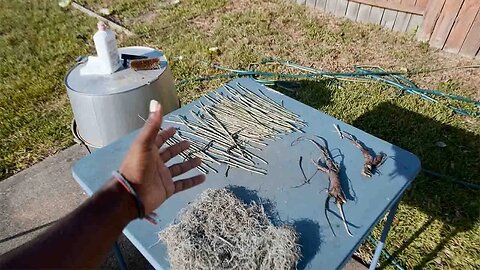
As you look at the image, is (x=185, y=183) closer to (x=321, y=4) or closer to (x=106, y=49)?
(x=106, y=49)

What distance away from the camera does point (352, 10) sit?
15.9ft

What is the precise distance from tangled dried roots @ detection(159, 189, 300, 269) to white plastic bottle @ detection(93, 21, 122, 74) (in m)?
1.25

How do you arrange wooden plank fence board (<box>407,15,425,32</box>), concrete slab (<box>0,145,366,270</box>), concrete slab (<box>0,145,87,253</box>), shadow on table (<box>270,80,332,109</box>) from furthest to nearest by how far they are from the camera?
wooden plank fence board (<box>407,15,425,32</box>) < shadow on table (<box>270,80,332,109</box>) < concrete slab (<box>0,145,87,253</box>) < concrete slab (<box>0,145,366,270</box>)

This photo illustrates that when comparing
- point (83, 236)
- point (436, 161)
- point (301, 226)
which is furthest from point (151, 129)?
point (436, 161)

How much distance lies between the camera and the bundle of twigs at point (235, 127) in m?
1.69

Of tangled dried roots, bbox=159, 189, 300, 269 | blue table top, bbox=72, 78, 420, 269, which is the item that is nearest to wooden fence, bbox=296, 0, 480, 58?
blue table top, bbox=72, 78, 420, 269

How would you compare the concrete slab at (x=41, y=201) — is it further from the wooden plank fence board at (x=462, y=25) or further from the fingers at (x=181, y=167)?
the wooden plank fence board at (x=462, y=25)

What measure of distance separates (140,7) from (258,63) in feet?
7.66

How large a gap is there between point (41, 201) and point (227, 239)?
6.75 feet

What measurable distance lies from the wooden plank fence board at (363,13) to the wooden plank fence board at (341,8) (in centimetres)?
21

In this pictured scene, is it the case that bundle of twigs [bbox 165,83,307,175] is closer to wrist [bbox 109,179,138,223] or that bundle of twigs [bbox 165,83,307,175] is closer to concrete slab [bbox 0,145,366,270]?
wrist [bbox 109,179,138,223]

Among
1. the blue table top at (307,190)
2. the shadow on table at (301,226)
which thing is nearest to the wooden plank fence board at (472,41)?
the blue table top at (307,190)

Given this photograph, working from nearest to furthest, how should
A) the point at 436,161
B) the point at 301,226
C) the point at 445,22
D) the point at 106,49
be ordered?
the point at 301,226, the point at 106,49, the point at 436,161, the point at 445,22

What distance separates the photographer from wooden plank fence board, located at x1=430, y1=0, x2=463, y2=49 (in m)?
3.90
